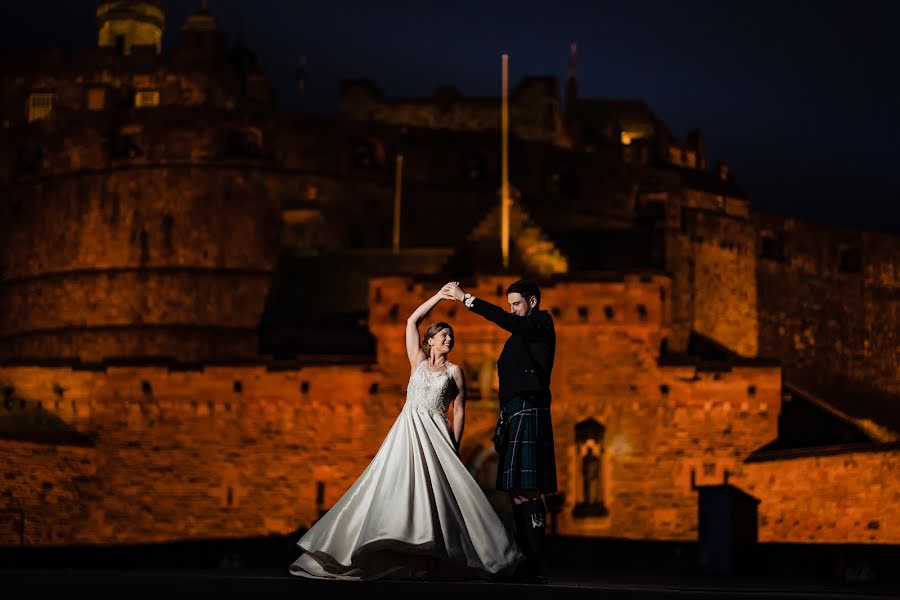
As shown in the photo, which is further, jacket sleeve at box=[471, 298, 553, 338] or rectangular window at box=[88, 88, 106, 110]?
rectangular window at box=[88, 88, 106, 110]

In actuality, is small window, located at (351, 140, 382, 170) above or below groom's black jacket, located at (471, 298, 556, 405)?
above

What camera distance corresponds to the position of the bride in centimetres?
1040

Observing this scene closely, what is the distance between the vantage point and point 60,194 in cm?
4341

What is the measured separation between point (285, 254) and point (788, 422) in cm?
1422

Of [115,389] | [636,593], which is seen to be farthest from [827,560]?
[115,389]

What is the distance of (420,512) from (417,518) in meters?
0.04

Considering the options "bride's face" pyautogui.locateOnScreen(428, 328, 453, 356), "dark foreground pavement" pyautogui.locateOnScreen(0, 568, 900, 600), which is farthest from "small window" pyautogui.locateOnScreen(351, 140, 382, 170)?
"bride's face" pyautogui.locateOnScreen(428, 328, 453, 356)

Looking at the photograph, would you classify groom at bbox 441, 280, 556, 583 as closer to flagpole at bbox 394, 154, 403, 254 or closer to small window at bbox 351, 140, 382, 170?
flagpole at bbox 394, 154, 403, 254

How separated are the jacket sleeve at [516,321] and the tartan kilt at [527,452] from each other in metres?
0.40

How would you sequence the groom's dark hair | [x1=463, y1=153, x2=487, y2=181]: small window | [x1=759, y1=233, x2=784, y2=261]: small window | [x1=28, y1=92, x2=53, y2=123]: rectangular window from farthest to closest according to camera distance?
[x1=28, y1=92, x2=53, y2=123]: rectangular window → [x1=759, y1=233, x2=784, y2=261]: small window → [x1=463, y1=153, x2=487, y2=181]: small window → the groom's dark hair

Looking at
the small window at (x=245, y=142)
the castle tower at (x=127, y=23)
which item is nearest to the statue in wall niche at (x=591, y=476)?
the small window at (x=245, y=142)

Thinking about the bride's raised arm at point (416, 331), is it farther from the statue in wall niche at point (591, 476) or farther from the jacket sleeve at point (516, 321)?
the statue in wall niche at point (591, 476)

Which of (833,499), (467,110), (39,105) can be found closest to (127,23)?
(39,105)

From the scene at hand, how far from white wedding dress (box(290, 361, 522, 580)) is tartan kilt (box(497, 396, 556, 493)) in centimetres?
35
